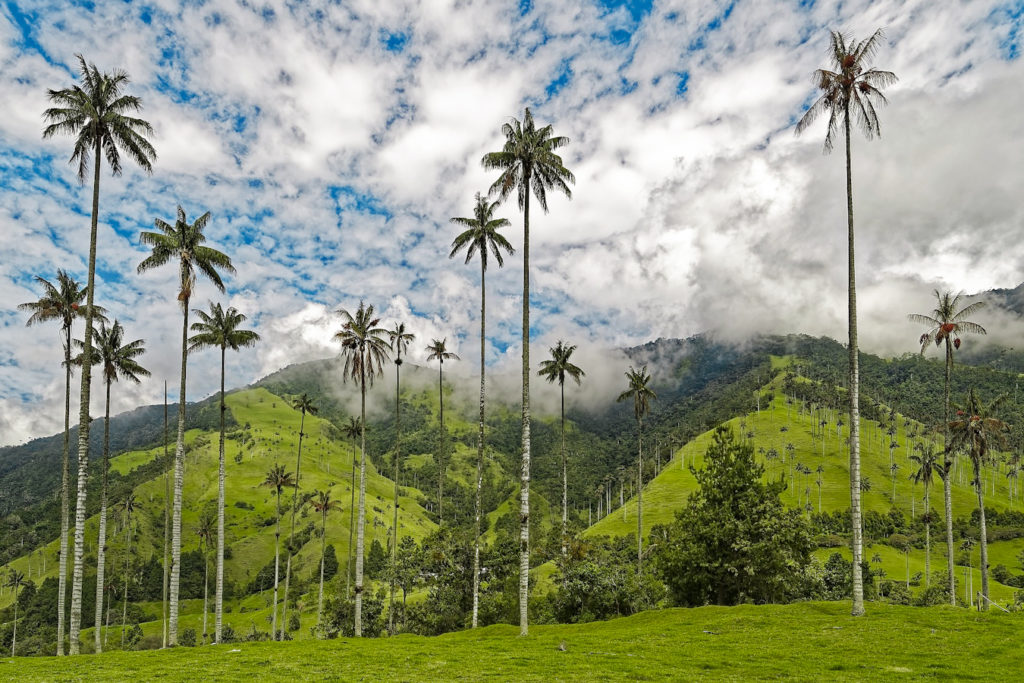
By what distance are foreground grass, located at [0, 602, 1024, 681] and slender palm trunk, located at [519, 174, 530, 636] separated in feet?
7.75

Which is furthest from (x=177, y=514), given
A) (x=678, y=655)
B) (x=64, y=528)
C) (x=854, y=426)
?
(x=854, y=426)

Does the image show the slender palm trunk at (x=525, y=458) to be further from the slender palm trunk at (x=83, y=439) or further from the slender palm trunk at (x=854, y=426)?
the slender palm trunk at (x=83, y=439)

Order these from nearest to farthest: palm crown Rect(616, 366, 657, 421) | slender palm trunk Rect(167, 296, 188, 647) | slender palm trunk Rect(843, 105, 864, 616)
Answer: slender palm trunk Rect(843, 105, 864, 616)
slender palm trunk Rect(167, 296, 188, 647)
palm crown Rect(616, 366, 657, 421)

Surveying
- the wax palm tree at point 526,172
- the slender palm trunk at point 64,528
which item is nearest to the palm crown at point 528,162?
the wax palm tree at point 526,172

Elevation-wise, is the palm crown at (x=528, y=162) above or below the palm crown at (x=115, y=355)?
above

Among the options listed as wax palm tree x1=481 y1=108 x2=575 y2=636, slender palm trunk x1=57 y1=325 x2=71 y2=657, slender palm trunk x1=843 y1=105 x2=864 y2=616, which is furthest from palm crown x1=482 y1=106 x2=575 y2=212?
slender palm trunk x1=57 y1=325 x2=71 y2=657

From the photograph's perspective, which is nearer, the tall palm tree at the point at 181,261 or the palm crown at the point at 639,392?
the tall palm tree at the point at 181,261

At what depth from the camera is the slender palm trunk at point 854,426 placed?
33.0 meters

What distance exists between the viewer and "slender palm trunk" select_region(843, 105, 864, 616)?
1300 inches

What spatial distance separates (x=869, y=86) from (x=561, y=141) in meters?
19.6

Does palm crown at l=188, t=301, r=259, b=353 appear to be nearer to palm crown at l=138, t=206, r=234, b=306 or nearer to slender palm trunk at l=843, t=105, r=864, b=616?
palm crown at l=138, t=206, r=234, b=306

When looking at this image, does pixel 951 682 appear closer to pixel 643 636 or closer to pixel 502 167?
pixel 643 636

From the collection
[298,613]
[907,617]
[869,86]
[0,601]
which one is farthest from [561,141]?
[0,601]

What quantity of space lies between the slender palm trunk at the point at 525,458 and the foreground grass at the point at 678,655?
2362mm
